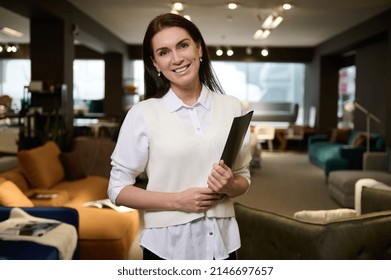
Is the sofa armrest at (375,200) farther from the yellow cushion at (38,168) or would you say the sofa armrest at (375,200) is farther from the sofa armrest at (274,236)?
the yellow cushion at (38,168)

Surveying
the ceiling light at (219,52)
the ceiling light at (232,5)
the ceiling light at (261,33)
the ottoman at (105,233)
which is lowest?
the ottoman at (105,233)

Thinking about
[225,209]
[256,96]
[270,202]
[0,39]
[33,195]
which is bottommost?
[33,195]

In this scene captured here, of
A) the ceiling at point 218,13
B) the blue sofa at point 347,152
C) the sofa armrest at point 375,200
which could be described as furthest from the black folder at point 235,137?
the blue sofa at point 347,152

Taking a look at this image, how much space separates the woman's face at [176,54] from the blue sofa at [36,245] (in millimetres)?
599

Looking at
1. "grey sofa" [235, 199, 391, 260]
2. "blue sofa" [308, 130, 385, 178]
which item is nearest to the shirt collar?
"grey sofa" [235, 199, 391, 260]

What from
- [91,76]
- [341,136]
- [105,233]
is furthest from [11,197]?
[341,136]

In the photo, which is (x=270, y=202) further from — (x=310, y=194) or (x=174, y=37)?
(x=174, y=37)

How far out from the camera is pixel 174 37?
67 cm

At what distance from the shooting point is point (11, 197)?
191cm

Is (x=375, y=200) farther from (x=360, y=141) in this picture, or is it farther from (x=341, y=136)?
(x=341, y=136)

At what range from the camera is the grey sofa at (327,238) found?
37.6 inches

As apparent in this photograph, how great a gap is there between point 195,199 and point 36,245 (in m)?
0.91
